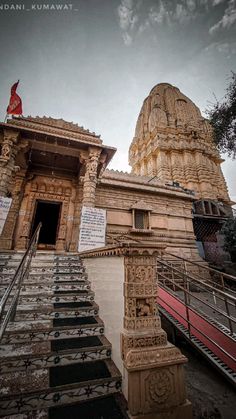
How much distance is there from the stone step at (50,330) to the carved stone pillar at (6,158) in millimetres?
5051

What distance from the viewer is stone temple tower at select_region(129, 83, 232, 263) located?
43.1 ft

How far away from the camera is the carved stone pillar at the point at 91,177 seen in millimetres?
7225

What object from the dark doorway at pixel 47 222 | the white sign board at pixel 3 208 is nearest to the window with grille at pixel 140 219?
the dark doorway at pixel 47 222

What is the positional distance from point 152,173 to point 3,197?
56.3 ft

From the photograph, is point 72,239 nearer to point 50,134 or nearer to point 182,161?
point 50,134

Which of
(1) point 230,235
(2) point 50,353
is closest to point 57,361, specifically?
(2) point 50,353

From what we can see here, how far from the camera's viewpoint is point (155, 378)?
1.92m

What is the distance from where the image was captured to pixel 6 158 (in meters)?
6.68

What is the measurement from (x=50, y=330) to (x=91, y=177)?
225 inches

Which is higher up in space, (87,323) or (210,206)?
(210,206)

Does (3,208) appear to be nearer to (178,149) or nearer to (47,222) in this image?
(47,222)

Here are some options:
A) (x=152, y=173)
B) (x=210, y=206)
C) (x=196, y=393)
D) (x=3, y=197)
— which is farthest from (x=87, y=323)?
(x=152, y=173)

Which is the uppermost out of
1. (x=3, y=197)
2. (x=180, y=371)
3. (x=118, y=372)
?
(x=3, y=197)

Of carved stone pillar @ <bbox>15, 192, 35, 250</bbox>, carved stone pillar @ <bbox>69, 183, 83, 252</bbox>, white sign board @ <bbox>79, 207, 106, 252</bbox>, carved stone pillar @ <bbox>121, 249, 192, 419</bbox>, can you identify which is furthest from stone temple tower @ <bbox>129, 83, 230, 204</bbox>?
carved stone pillar @ <bbox>121, 249, 192, 419</bbox>
